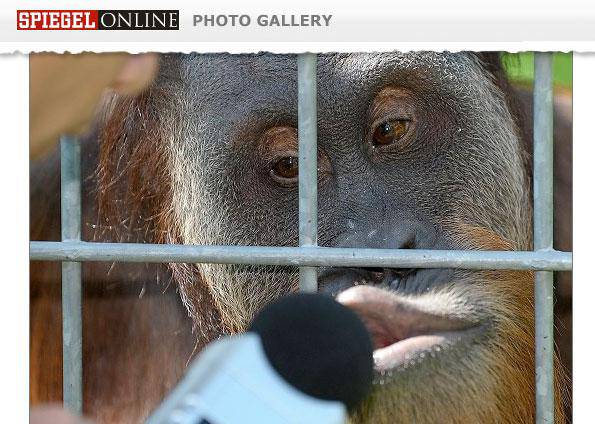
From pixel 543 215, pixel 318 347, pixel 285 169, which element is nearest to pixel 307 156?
pixel 543 215

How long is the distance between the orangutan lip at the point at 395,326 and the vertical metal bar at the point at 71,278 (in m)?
0.41

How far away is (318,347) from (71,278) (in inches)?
30.6

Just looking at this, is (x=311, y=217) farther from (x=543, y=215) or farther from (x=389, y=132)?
(x=389, y=132)

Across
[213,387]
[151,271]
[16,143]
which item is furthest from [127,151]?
[213,387]

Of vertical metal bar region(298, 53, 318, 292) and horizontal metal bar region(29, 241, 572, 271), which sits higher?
vertical metal bar region(298, 53, 318, 292)

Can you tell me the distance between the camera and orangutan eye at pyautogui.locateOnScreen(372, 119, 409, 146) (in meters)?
1.77

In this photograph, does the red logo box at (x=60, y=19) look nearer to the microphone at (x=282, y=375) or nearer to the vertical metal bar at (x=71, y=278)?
the vertical metal bar at (x=71, y=278)

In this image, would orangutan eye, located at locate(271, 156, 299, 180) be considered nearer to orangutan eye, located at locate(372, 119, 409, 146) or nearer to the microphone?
orangutan eye, located at locate(372, 119, 409, 146)

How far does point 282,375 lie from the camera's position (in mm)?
627

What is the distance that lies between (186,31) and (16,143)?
28cm

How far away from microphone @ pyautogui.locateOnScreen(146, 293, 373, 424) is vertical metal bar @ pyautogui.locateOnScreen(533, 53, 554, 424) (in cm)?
65

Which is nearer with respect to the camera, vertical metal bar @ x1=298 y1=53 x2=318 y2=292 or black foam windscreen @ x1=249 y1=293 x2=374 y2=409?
black foam windscreen @ x1=249 y1=293 x2=374 y2=409

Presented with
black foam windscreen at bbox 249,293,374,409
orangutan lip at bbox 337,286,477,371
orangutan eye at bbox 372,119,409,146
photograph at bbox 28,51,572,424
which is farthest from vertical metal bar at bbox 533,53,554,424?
black foam windscreen at bbox 249,293,374,409

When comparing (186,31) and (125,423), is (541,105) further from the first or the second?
(125,423)
